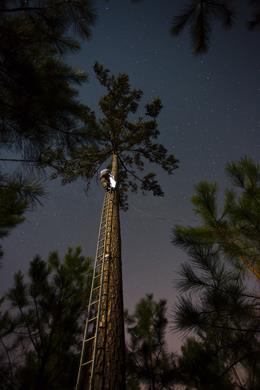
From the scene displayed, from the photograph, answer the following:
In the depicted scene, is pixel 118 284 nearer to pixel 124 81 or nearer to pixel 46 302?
pixel 46 302

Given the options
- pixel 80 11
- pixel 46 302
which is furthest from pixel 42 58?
pixel 46 302

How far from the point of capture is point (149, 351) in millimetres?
6809

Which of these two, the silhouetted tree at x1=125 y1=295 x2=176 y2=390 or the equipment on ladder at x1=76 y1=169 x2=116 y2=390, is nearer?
the equipment on ladder at x1=76 y1=169 x2=116 y2=390

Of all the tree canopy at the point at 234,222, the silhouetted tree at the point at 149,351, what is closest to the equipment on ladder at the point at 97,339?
the tree canopy at the point at 234,222

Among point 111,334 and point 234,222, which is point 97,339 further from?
point 234,222

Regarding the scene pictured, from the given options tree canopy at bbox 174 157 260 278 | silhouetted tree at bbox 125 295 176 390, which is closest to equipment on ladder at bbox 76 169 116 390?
tree canopy at bbox 174 157 260 278

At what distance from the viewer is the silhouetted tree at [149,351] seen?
614 cm

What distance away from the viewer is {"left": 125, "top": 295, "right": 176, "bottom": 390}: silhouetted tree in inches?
242

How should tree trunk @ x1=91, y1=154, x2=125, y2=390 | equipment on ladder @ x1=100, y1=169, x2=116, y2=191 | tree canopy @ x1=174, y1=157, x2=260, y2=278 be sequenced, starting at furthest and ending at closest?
equipment on ladder @ x1=100, y1=169, x2=116, y2=191, tree canopy @ x1=174, y1=157, x2=260, y2=278, tree trunk @ x1=91, y1=154, x2=125, y2=390

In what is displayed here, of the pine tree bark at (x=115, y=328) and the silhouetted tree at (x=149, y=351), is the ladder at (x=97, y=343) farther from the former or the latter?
the silhouetted tree at (x=149, y=351)

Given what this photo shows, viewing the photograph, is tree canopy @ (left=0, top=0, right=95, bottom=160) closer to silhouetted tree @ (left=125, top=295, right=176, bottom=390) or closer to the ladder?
the ladder

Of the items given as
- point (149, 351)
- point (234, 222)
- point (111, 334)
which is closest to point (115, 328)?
point (111, 334)

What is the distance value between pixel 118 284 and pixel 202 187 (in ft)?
6.84

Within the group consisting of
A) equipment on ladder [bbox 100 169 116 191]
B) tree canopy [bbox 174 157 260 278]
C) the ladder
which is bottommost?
the ladder
